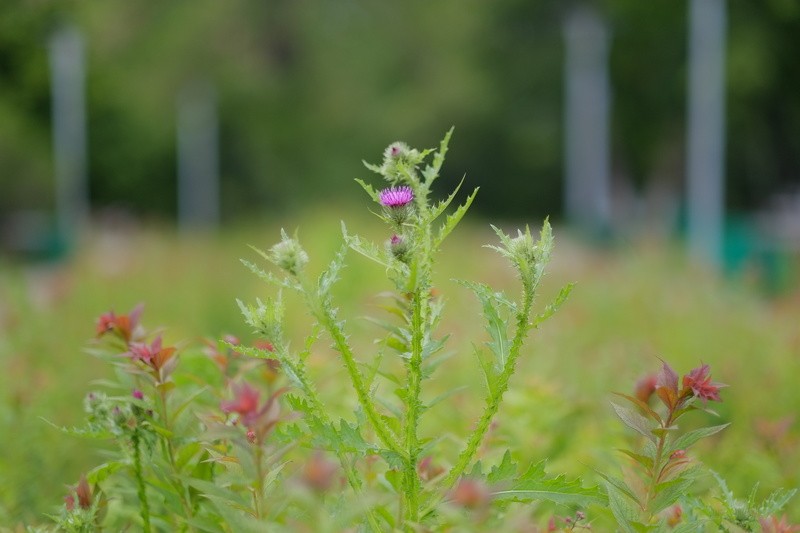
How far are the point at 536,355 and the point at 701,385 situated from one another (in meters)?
2.81

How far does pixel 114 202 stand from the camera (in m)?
42.1

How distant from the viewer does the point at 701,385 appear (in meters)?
1.64

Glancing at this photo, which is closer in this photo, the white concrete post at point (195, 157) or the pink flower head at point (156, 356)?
the pink flower head at point (156, 356)

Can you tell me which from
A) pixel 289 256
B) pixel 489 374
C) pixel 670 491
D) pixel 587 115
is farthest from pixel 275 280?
pixel 587 115

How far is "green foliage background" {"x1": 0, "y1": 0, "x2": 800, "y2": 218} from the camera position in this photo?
34.4 meters

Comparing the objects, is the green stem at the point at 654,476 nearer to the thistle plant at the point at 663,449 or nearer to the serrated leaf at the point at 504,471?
the thistle plant at the point at 663,449

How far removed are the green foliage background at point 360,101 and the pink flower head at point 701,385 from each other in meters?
30.3

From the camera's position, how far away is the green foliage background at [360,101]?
34438 millimetres

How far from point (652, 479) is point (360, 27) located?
45729 mm

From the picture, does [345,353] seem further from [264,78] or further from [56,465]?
[264,78]

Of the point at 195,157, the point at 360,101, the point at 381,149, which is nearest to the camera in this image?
the point at 381,149

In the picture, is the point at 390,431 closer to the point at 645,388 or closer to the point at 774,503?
the point at 645,388

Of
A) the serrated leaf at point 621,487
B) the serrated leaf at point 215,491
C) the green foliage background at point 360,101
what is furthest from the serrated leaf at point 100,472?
the green foliage background at point 360,101

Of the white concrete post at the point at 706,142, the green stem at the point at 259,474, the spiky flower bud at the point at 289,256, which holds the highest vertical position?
the white concrete post at the point at 706,142
